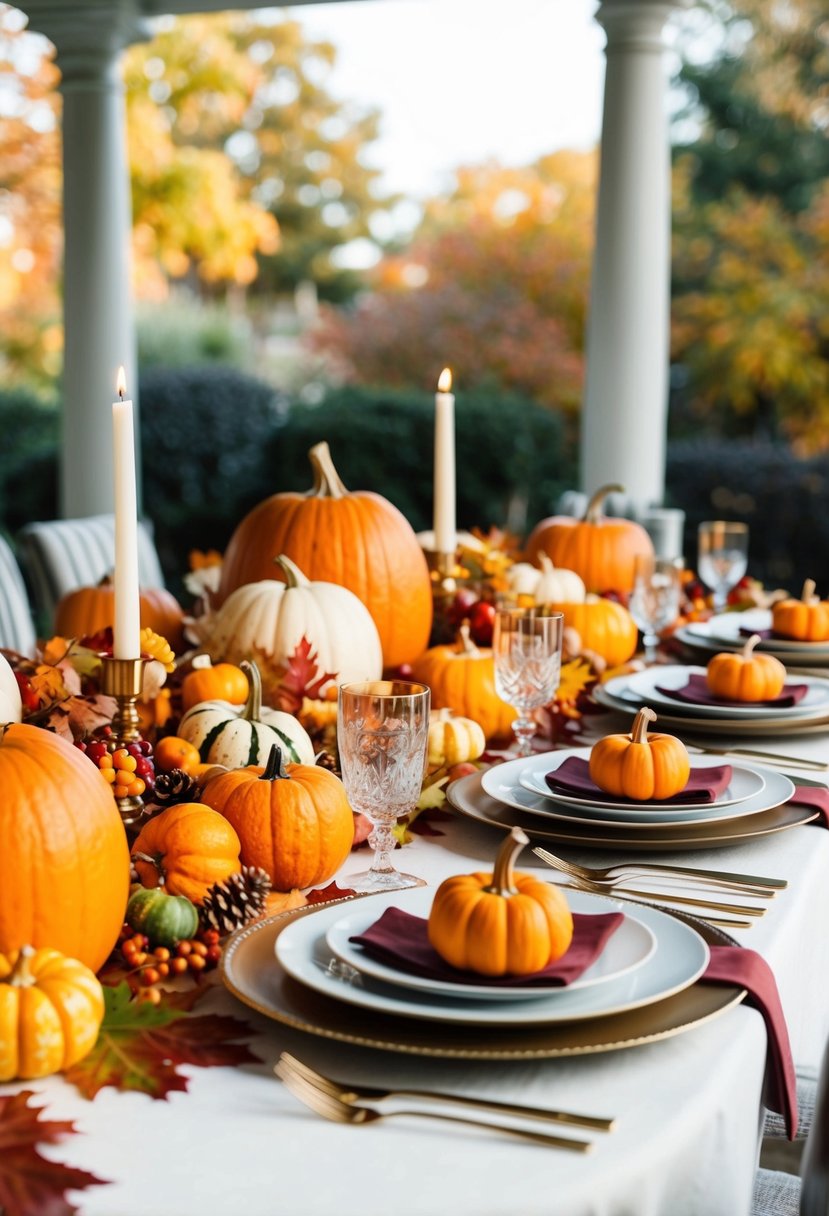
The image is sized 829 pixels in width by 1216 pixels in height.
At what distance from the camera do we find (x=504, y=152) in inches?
648

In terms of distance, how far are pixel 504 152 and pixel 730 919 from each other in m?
16.2

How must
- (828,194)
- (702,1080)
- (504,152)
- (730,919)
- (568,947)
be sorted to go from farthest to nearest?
(504,152) → (828,194) → (730,919) → (568,947) → (702,1080)

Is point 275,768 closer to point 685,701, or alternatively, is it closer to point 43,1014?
point 43,1014

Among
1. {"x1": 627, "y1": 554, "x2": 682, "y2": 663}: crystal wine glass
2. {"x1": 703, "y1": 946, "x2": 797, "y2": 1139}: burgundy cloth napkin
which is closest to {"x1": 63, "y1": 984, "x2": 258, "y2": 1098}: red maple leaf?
{"x1": 703, "y1": 946, "x2": 797, "y2": 1139}: burgundy cloth napkin

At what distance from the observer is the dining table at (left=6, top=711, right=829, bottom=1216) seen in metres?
0.84

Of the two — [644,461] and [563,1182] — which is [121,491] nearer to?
[563,1182]

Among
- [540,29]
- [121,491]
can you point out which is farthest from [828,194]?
[121,491]

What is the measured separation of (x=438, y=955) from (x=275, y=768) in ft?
1.23

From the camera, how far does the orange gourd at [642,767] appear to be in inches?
61.6

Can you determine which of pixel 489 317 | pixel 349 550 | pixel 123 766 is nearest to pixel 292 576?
pixel 349 550

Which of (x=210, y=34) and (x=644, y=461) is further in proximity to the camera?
(x=210, y=34)

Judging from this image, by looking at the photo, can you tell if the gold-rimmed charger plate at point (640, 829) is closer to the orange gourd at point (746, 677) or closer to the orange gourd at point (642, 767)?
the orange gourd at point (642, 767)

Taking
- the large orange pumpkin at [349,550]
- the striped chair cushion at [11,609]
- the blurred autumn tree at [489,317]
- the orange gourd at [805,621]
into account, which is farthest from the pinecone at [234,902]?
the blurred autumn tree at [489,317]

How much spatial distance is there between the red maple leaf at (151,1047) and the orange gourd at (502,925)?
18 cm
